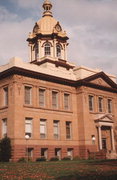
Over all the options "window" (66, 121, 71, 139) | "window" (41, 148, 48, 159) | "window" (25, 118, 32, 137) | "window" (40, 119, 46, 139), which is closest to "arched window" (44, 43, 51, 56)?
"window" (66, 121, 71, 139)

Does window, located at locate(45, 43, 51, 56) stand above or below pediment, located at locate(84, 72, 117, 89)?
above

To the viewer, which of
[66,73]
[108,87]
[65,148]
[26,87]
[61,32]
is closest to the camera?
[26,87]

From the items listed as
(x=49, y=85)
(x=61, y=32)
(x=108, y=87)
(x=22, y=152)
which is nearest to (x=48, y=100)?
(x=49, y=85)

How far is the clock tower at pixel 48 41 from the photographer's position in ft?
172

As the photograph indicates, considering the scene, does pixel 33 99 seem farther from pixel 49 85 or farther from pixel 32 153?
pixel 32 153

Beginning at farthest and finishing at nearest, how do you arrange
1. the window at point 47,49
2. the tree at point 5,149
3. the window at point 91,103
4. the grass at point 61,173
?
the window at point 47,49, the window at point 91,103, the tree at point 5,149, the grass at point 61,173

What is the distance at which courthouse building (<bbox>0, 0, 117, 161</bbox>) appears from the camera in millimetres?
37844

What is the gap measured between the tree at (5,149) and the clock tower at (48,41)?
1987 cm

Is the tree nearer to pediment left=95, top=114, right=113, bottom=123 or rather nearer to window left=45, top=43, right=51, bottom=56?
pediment left=95, top=114, right=113, bottom=123

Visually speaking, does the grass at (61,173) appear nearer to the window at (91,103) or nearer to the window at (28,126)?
the window at (28,126)

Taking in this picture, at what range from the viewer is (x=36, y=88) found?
40344 millimetres

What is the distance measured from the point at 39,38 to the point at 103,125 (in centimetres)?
2059

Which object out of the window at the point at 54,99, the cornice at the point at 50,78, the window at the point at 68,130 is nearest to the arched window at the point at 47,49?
the cornice at the point at 50,78

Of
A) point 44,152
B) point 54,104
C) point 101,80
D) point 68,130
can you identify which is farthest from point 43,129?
point 101,80
